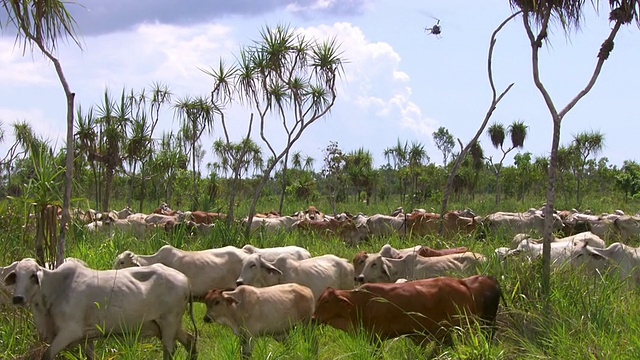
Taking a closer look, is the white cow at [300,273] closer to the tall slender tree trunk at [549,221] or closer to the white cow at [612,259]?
the tall slender tree trunk at [549,221]

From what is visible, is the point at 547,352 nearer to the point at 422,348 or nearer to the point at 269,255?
the point at 422,348

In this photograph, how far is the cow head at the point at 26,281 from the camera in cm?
730

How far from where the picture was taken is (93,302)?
7.36 metres

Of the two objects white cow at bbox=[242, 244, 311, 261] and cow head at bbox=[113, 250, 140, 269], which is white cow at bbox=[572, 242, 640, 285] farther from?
cow head at bbox=[113, 250, 140, 269]

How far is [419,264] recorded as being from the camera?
10.6 metres

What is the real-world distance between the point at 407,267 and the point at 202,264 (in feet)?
10.2

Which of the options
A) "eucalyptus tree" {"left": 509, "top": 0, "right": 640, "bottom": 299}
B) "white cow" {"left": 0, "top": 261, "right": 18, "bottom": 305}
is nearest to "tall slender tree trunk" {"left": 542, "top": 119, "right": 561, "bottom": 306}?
"eucalyptus tree" {"left": 509, "top": 0, "right": 640, "bottom": 299}

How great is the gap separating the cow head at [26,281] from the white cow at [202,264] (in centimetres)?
278

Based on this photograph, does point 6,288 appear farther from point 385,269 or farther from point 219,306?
point 385,269

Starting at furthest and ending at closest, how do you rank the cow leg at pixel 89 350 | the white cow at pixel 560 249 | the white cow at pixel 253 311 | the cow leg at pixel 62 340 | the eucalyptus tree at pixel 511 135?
the eucalyptus tree at pixel 511 135 < the white cow at pixel 560 249 < the white cow at pixel 253 311 < the cow leg at pixel 89 350 < the cow leg at pixel 62 340

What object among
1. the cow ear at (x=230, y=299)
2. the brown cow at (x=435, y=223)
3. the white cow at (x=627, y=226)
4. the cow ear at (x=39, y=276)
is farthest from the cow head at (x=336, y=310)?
the white cow at (x=627, y=226)

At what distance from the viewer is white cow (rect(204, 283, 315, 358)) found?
809cm

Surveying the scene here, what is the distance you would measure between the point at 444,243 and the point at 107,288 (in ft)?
26.0

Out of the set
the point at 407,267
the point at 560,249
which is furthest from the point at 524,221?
the point at 407,267
